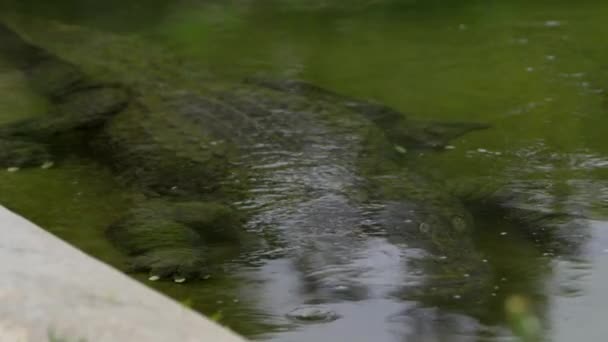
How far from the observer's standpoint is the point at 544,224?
157 inches

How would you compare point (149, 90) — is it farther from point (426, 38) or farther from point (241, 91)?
point (426, 38)

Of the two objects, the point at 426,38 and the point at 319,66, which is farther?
the point at 426,38

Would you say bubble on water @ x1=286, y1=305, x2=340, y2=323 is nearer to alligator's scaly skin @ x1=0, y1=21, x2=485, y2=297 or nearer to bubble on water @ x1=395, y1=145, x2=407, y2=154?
alligator's scaly skin @ x1=0, y1=21, x2=485, y2=297

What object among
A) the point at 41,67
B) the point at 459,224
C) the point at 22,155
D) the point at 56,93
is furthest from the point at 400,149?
the point at 41,67

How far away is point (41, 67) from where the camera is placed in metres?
6.28

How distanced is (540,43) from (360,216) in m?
3.30

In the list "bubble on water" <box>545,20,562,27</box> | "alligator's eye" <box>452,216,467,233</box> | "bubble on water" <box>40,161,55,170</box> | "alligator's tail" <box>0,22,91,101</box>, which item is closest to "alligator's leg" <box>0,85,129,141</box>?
"alligator's tail" <box>0,22,91,101</box>

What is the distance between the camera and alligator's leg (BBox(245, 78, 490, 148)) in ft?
16.6

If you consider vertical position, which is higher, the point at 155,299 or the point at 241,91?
the point at 155,299

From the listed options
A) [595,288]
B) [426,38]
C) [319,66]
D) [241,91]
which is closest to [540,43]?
[426,38]

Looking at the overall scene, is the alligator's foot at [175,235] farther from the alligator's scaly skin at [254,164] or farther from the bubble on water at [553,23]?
the bubble on water at [553,23]

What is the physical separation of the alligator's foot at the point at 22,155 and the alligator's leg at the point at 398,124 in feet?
4.67

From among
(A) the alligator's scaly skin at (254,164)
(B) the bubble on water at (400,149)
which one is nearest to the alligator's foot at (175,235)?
(A) the alligator's scaly skin at (254,164)

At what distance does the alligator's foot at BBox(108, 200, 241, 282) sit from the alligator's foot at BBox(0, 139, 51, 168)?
0.88 m
